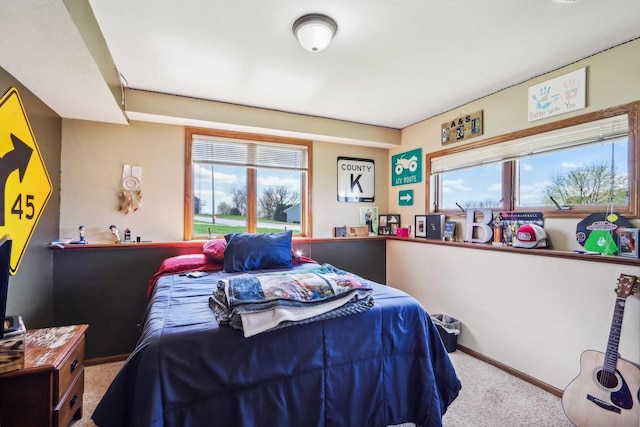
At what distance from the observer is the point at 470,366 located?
8.11 feet

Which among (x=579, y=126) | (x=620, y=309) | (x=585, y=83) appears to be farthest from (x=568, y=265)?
(x=585, y=83)

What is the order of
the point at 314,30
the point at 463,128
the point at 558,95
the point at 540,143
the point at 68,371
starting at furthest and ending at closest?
the point at 463,128
the point at 540,143
the point at 558,95
the point at 314,30
the point at 68,371

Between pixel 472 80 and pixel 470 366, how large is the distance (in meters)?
2.38

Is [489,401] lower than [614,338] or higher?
lower

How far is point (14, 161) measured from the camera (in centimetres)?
176

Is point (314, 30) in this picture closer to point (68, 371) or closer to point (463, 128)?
point (463, 128)

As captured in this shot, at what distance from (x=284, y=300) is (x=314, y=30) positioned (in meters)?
1.48

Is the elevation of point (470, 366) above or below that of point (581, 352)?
below

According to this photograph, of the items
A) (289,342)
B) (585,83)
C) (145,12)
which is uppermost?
(145,12)

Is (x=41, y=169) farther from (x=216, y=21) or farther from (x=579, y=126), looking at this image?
(x=579, y=126)

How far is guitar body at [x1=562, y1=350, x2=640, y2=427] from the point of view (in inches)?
62.0

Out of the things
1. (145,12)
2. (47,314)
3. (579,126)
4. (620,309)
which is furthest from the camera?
(47,314)

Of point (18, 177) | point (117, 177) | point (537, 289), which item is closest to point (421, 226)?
point (537, 289)

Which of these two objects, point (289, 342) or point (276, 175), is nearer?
point (289, 342)
